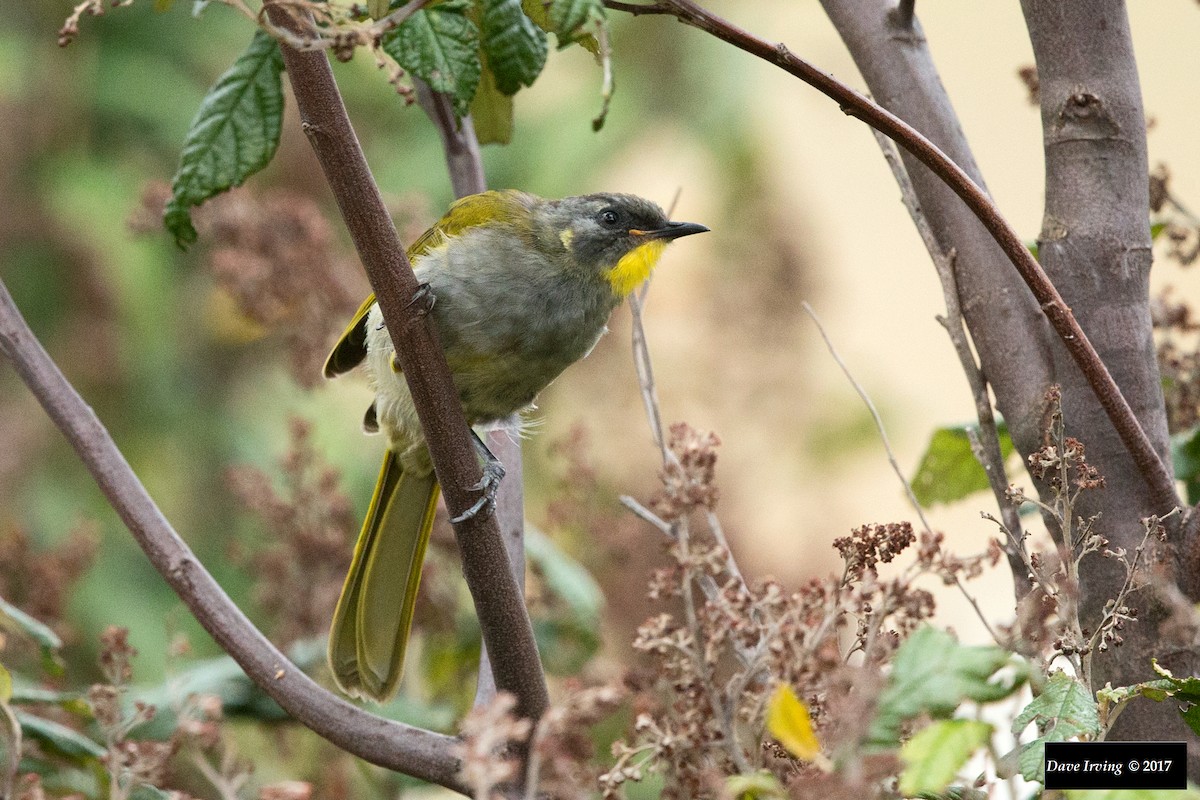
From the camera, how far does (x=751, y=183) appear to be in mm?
4367

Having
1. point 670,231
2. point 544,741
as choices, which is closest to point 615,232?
point 670,231

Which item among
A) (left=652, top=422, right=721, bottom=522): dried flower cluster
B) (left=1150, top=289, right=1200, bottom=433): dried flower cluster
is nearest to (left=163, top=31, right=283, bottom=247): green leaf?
(left=652, top=422, right=721, bottom=522): dried flower cluster

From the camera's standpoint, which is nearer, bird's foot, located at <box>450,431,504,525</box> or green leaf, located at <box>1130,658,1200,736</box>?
green leaf, located at <box>1130,658,1200,736</box>

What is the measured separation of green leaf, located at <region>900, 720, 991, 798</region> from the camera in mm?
731

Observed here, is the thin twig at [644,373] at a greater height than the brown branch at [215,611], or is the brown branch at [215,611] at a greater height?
the thin twig at [644,373]

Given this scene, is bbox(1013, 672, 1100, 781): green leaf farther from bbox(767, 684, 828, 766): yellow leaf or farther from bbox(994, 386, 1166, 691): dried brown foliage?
bbox(767, 684, 828, 766): yellow leaf

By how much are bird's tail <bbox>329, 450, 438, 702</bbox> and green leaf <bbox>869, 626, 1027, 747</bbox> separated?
1.02 meters

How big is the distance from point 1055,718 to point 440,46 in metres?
0.78

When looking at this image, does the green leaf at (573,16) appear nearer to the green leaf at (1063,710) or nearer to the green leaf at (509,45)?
the green leaf at (509,45)

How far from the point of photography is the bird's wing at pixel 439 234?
6.55ft

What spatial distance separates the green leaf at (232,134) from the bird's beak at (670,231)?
2.94 ft

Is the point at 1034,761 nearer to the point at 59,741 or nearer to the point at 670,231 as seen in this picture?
the point at 59,741

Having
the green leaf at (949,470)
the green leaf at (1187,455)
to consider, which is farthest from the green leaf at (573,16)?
the green leaf at (1187,455)

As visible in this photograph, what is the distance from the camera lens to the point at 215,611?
4.44ft
